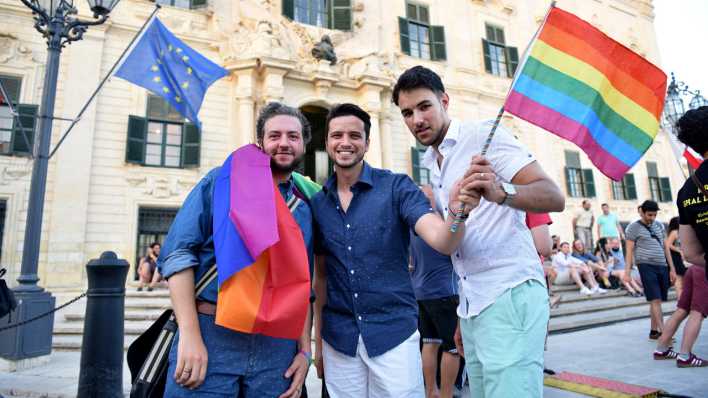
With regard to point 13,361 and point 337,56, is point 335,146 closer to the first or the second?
point 13,361

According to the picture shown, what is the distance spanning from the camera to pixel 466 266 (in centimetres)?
179

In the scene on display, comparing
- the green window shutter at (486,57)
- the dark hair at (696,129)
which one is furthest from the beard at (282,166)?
the green window shutter at (486,57)

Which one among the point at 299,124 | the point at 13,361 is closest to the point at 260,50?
the point at 13,361

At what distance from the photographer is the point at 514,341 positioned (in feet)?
5.17

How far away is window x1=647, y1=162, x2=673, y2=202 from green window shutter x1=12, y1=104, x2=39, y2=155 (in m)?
24.1

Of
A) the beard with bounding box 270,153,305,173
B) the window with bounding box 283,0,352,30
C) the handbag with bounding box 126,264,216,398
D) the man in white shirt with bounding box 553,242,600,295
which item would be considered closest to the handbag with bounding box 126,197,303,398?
the handbag with bounding box 126,264,216,398

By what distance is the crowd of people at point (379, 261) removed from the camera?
152 centimetres

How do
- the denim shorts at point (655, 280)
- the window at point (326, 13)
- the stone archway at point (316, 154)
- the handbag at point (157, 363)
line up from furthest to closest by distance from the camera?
the window at point (326, 13)
the stone archway at point (316, 154)
the denim shorts at point (655, 280)
the handbag at point (157, 363)

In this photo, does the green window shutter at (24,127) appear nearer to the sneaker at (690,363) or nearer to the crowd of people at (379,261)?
the crowd of people at (379,261)

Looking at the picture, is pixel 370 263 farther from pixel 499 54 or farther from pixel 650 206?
pixel 499 54

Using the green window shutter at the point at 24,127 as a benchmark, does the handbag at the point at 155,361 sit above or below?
below

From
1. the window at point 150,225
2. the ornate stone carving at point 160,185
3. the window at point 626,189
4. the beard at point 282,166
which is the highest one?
the window at point 626,189

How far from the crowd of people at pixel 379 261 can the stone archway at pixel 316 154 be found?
36.0ft

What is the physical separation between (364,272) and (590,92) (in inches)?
53.7
